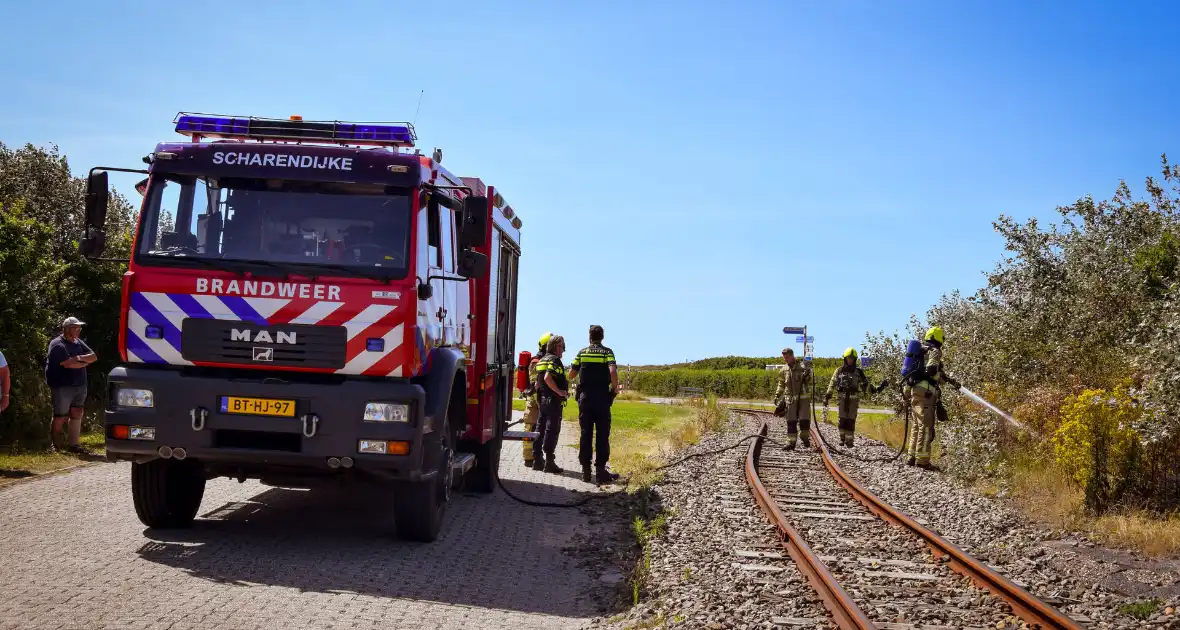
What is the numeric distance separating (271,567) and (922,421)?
10880mm

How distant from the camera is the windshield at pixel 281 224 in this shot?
26.6ft

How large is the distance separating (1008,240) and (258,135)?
41.0 ft

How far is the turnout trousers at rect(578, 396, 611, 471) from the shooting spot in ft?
44.5

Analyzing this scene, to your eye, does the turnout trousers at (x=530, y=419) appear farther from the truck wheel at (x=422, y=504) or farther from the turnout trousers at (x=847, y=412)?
the truck wheel at (x=422, y=504)

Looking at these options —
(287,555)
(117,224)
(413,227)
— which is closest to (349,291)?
(413,227)

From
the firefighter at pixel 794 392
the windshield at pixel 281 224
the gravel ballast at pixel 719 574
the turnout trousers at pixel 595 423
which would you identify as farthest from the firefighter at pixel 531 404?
the windshield at pixel 281 224

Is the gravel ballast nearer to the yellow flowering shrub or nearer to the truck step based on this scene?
the truck step

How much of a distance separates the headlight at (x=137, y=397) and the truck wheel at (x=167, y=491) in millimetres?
796

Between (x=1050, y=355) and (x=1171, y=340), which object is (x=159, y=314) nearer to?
(x=1171, y=340)

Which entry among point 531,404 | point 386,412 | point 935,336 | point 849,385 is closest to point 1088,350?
point 935,336

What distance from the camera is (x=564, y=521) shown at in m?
11.2

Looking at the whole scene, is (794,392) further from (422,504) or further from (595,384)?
(422,504)

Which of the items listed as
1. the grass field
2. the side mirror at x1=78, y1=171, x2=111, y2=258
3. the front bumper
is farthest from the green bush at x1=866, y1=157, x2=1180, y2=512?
the grass field

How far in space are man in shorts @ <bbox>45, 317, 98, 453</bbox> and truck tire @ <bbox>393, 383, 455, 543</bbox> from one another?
20.0ft
